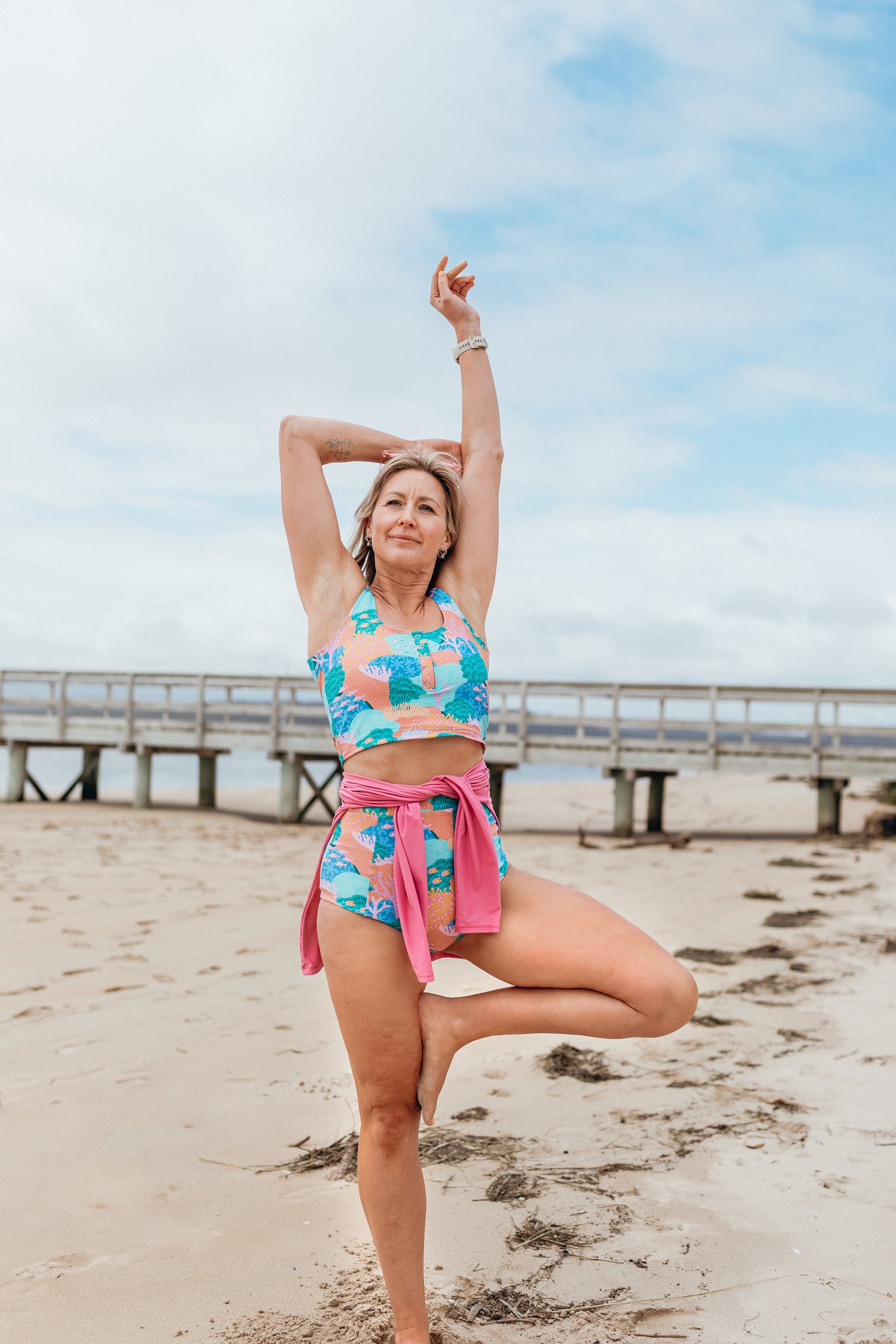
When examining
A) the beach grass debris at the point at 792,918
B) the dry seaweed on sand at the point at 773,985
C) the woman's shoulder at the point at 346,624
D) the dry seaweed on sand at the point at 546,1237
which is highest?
the woman's shoulder at the point at 346,624

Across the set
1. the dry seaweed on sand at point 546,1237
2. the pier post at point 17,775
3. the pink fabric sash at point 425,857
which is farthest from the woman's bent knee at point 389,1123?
the pier post at point 17,775

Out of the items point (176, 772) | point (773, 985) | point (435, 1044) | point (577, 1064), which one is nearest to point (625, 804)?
point (773, 985)

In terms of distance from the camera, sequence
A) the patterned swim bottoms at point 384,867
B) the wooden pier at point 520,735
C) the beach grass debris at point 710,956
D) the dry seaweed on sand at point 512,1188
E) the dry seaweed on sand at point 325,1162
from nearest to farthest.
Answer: the patterned swim bottoms at point 384,867, the dry seaweed on sand at point 512,1188, the dry seaweed on sand at point 325,1162, the beach grass debris at point 710,956, the wooden pier at point 520,735

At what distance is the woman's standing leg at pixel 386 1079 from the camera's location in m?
2.34

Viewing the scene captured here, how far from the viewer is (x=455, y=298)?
121 inches

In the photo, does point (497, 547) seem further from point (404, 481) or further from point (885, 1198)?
point (885, 1198)

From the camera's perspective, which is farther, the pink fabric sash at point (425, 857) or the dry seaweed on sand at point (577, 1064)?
the dry seaweed on sand at point (577, 1064)

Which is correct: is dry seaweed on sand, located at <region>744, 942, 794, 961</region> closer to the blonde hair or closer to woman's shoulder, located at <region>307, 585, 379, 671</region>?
the blonde hair

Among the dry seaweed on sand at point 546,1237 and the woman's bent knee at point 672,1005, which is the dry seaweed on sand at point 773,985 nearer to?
the dry seaweed on sand at point 546,1237

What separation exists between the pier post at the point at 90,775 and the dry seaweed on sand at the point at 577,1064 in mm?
18026

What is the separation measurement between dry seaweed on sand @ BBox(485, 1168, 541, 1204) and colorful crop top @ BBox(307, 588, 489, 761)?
1.77 metres

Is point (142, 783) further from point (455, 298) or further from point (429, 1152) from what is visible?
point (455, 298)

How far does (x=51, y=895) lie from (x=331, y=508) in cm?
689

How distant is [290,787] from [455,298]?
15422 mm
